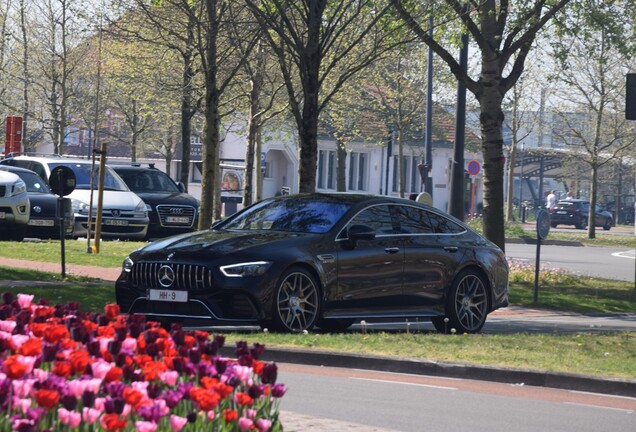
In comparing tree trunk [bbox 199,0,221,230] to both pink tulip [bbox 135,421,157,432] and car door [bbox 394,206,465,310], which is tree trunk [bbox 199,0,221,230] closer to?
car door [bbox 394,206,465,310]

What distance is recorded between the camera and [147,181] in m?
35.2

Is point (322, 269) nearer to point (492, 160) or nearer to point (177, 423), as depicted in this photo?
point (177, 423)

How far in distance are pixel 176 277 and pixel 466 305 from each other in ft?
12.7

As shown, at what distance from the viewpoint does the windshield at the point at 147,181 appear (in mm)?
34812

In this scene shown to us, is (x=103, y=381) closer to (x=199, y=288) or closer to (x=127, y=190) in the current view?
(x=199, y=288)

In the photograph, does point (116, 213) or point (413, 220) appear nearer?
point (413, 220)

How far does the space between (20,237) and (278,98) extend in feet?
68.6

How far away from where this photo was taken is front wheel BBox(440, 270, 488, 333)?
51.8ft

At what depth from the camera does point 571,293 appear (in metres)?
23.8

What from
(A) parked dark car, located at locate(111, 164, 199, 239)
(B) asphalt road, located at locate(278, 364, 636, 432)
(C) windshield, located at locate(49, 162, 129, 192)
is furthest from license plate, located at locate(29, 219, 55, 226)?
(B) asphalt road, located at locate(278, 364, 636, 432)

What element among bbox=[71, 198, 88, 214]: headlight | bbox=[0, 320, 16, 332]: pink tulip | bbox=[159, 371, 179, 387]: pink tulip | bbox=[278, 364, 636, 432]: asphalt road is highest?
bbox=[71, 198, 88, 214]: headlight

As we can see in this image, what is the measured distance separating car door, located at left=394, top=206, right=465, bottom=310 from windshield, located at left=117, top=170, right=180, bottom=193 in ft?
63.3

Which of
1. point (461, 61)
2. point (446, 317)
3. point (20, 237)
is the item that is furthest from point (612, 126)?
point (446, 317)

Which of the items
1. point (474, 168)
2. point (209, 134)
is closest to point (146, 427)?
point (209, 134)
